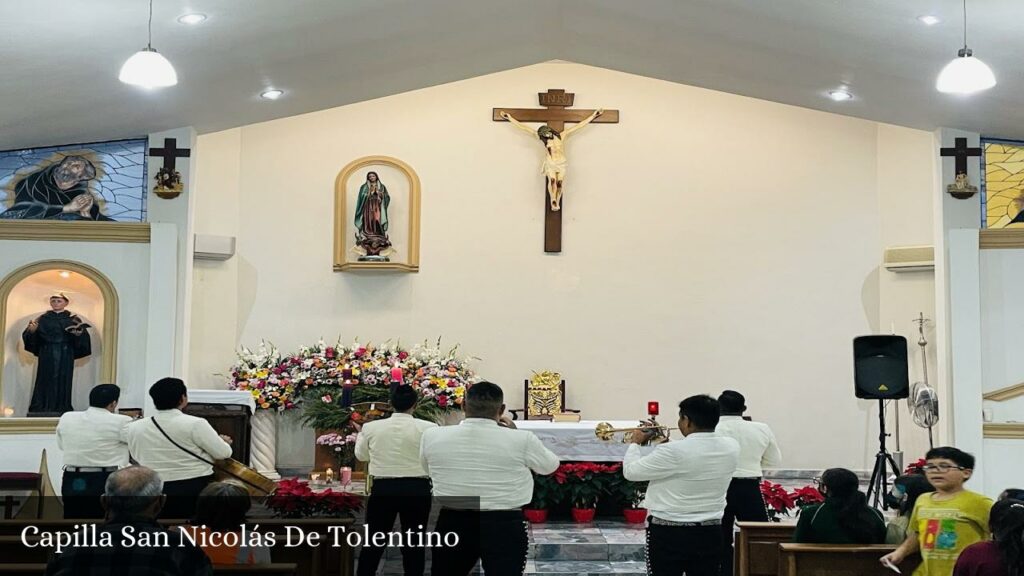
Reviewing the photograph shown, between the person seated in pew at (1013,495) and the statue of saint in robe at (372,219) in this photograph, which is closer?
the person seated in pew at (1013,495)

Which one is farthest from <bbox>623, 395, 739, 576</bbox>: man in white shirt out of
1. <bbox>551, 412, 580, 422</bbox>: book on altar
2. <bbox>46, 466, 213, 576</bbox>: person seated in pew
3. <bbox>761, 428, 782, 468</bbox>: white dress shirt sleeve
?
<bbox>551, 412, 580, 422</bbox>: book on altar

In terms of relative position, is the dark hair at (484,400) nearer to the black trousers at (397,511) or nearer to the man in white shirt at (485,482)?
the man in white shirt at (485,482)

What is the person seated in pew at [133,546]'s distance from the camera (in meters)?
3.22

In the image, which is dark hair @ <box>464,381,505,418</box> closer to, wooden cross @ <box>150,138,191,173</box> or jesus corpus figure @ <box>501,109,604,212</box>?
wooden cross @ <box>150,138,191,173</box>

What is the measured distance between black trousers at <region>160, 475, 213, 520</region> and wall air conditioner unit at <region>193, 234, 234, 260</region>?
528cm

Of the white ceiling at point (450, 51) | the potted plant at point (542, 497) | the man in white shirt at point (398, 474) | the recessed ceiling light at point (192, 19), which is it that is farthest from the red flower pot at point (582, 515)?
the recessed ceiling light at point (192, 19)

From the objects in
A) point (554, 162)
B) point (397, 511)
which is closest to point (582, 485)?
point (397, 511)

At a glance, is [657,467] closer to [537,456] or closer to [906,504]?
[537,456]

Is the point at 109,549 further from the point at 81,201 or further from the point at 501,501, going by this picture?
the point at 81,201

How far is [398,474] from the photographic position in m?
5.67

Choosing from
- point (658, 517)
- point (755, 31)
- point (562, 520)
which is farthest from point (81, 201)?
point (658, 517)

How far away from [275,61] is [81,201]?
1.99m

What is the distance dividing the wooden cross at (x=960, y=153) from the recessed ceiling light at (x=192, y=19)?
5.52 metres

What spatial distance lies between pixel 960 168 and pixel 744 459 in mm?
3923
